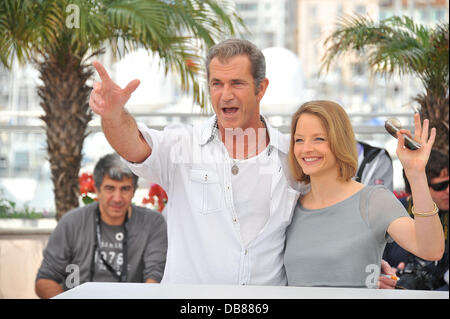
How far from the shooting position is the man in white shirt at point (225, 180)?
4.73ft

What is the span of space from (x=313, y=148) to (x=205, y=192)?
28 centimetres

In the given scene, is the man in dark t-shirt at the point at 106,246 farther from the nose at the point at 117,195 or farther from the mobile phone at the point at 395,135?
the mobile phone at the point at 395,135

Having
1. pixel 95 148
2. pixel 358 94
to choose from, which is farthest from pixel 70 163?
pixel 358 94

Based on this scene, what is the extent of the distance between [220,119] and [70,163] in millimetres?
2278

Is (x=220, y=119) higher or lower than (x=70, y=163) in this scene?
higher

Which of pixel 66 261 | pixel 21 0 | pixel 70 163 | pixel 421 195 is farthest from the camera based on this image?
pixel 70 163

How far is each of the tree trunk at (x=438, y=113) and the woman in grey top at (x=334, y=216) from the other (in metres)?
2.54

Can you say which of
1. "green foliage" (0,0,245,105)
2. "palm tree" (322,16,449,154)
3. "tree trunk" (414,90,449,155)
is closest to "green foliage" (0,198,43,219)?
"green foliage" (0,0,245,105)

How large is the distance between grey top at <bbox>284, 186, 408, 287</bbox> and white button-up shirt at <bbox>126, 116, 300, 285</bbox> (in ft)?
0.22

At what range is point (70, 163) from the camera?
3572 millimetres

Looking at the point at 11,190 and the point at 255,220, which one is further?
the point at 11,190

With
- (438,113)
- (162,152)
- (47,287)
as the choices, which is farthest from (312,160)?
(438,113)

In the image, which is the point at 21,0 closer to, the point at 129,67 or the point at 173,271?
the point at 173,271
